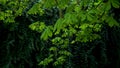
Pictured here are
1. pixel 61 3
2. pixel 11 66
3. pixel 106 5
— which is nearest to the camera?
pixel 106 5

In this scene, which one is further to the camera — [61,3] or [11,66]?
[11,66]

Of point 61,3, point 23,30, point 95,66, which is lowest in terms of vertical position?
point 95,66

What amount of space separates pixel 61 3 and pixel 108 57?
3.47 metres

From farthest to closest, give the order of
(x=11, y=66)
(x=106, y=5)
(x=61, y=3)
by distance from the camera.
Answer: (x=11, y=66) < (x=61, y=3) < (x=106, y=5)

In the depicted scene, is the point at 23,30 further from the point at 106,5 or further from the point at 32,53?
the point at 106,5

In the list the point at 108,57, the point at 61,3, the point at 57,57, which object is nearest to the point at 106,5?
the point at 61,3

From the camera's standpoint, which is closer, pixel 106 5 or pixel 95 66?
pixel 106 5

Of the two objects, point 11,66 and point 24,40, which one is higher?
point 24,40

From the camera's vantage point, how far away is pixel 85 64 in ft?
18.2

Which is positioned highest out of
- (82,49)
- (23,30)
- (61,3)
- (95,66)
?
(61,3)

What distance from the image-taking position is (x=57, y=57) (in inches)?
210

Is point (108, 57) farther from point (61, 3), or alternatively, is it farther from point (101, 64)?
point (61, 3)

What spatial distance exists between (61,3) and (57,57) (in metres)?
2.97

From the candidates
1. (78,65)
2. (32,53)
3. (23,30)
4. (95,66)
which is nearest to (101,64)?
(95,66)
